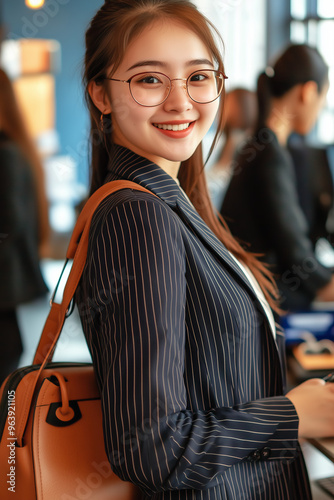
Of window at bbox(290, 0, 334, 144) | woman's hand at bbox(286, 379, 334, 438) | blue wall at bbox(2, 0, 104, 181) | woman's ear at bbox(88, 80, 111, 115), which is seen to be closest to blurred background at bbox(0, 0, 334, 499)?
blue wall at bbox(2, 0, 104, 181)

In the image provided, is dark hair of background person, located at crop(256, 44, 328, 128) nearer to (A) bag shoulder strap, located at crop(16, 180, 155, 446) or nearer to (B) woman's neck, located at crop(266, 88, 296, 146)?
(B) woman's neck, located at crop(266, 88, 296, 146)

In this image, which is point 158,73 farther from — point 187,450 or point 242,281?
Answer: point 187,450

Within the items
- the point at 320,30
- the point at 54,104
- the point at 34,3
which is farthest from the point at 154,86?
the point at 320,30

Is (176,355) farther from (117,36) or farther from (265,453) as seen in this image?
(117,36)

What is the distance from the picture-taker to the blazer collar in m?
0.90

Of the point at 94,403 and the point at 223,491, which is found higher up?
the point at 94,403

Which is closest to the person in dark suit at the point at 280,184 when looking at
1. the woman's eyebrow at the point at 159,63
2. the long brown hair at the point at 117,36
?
the long brown hair at the point at 117,36

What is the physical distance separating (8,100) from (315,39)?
4.12m

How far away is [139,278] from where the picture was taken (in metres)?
0.75

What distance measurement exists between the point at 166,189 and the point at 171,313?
9.4 inches

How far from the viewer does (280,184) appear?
2102 mm

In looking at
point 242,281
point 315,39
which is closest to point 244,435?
point 242,281

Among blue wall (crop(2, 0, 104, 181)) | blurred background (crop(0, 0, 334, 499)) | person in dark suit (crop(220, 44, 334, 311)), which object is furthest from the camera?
blue wall (crop(2, 0, 104, 181))

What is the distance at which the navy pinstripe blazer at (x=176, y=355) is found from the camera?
2.40 ft
